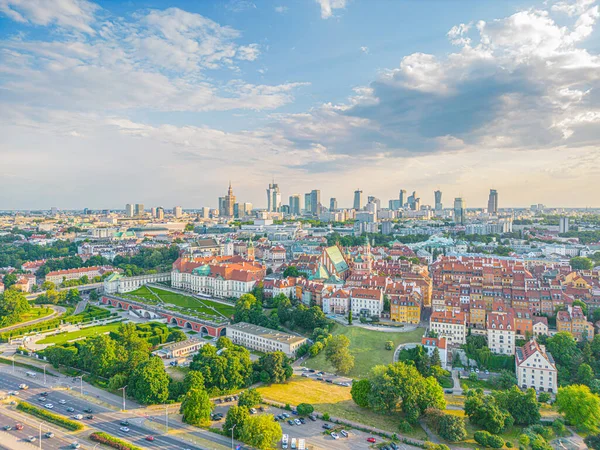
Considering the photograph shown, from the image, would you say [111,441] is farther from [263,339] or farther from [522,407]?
[522,407]

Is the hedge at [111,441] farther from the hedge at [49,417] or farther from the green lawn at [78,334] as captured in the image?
the green lawn at [78,334]

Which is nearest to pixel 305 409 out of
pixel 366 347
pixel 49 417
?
pixel 366 347

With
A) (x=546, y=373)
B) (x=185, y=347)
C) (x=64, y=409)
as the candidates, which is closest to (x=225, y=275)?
(x=185, y=347)

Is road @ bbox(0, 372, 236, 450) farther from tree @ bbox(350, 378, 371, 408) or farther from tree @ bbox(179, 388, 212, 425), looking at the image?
tree @ bbox(350, 378, 371, 408)

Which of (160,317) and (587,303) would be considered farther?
(160,317)

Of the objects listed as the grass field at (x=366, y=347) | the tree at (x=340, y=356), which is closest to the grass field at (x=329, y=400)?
the tree at (x=340, y=356)

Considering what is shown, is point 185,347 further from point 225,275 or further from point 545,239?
point 545,239

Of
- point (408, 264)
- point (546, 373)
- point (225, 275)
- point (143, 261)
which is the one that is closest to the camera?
point (546, 373)
